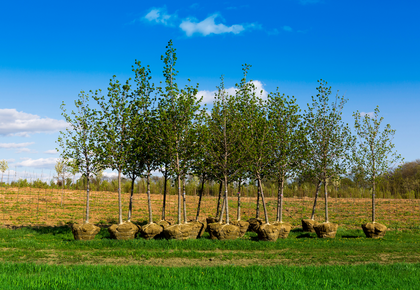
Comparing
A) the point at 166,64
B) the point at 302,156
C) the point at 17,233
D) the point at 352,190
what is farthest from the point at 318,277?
the point at 352,190

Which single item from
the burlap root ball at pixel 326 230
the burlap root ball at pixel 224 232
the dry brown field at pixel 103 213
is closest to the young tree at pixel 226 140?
the burlap root ball at pixel 224 232

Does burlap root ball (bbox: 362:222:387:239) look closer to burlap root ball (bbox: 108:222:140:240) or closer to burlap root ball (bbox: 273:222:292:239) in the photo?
burlap root ball (bbox: 273:222:292:239)

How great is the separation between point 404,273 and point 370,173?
45.4 ft

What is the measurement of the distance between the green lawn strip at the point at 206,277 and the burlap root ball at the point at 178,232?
21.0ft

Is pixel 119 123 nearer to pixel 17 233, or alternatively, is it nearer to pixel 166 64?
pixel 166 64

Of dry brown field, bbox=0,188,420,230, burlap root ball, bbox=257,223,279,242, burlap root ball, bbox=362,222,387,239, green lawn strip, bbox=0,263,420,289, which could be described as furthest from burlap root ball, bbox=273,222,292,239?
dry brown field, bbox=0,188,420,230

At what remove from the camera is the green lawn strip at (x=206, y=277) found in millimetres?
9609

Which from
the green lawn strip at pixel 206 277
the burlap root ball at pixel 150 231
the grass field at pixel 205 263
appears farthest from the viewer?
the burlap root ball at pixel 150 231

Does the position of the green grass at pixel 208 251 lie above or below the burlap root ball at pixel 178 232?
below

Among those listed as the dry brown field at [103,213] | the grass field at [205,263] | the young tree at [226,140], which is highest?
the young tree at [226,140]

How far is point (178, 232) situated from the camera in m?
18.5

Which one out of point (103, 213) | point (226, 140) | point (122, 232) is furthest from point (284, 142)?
point (103, 213)

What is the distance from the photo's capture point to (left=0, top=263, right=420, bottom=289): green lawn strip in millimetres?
9609

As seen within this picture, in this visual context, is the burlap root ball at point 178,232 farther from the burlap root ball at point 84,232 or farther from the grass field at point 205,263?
the burlap root ball at point 84,232
